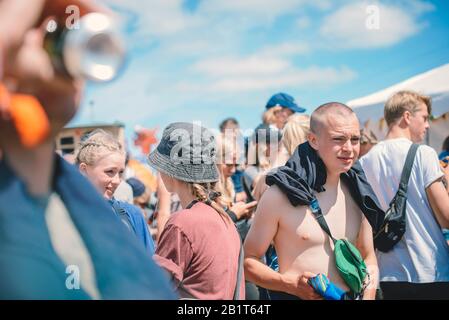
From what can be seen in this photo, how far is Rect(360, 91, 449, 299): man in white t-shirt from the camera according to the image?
8.84ft

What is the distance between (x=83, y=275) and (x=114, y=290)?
52 millimetres

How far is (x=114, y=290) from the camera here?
0.76m

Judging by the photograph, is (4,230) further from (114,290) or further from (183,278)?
(183,278)

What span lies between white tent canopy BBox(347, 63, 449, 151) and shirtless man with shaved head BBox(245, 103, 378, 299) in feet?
9.65

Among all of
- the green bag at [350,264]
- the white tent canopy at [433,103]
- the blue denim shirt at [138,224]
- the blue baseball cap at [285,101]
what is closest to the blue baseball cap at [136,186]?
the blue baseball cap at [285,101]

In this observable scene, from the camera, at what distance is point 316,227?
2203 millimetres

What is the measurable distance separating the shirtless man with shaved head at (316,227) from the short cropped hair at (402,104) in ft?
2.67

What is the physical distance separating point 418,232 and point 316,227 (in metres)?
0.85

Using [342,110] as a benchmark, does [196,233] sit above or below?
below

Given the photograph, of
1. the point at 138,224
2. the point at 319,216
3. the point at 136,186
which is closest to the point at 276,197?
the point at 319,216

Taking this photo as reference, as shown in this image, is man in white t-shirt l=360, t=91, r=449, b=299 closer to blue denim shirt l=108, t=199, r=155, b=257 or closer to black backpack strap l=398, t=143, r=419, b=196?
black backpack strap l=398, t=143, r=419, b=196

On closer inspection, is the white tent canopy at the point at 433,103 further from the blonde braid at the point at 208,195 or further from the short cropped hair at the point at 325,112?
the blonde braid at the point at 208,195

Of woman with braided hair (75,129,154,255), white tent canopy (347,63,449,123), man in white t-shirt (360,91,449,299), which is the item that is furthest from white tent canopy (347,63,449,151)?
woman with braided hair (75,129,154,255)
